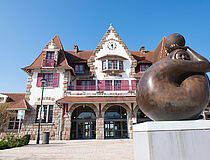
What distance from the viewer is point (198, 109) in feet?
7.82

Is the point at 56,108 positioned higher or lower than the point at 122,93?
lower

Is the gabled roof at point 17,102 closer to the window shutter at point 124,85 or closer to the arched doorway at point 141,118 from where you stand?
the window shutter at point 124,85

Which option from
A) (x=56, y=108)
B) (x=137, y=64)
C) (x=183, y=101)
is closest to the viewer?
(x=183, y=101)

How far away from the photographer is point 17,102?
1753cm

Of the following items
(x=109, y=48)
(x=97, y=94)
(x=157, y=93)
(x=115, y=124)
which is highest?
(x=109, y=48)

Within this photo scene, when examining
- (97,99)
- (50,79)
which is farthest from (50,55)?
(97,99)

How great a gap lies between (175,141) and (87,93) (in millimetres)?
14089

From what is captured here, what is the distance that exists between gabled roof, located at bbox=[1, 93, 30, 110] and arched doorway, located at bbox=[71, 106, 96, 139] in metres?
4.83

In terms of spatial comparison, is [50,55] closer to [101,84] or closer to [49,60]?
[49,60]

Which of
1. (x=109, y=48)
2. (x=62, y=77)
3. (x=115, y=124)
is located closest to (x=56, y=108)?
(x=62, y=77)

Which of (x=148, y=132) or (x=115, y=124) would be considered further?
(x=115, y=124)

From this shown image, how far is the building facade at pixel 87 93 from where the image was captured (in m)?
14.5

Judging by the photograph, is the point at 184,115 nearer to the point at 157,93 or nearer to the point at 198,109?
the point at 198,109

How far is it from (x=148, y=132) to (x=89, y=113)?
14.8m
